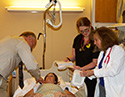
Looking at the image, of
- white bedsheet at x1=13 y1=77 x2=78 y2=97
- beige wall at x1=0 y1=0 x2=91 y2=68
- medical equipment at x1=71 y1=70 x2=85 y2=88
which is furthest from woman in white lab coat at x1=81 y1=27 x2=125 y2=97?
beige wall at x1=0 y1=0 x2=91 y2=68

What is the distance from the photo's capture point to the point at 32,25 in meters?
3.48

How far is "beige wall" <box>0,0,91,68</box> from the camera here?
3414 mm

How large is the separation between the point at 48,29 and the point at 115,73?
2.08 m

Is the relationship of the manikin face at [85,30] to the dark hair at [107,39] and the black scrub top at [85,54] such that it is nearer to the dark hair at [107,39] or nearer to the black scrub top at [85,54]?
the black scrub top at [85,54]

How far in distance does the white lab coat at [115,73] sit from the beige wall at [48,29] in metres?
1.81

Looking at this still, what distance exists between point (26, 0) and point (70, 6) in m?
0.92

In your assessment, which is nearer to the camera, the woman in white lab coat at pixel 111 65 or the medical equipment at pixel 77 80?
the woman in white lab coat at pixel 111 65

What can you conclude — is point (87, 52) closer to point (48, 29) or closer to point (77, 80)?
point (77, 80)

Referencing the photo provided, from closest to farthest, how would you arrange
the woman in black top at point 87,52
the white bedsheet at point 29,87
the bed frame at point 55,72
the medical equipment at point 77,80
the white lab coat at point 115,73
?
the white lab coat at point 115,73
the medical equipment at point 77,80
the woman in black top at point 87,52
the white bedsheet at point 29,87
the bed frame at point 55,72

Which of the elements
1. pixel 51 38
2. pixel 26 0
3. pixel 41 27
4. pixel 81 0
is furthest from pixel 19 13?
pixel 81 0

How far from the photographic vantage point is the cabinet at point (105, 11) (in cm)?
340

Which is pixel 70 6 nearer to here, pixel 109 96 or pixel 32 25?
pixel 32 25

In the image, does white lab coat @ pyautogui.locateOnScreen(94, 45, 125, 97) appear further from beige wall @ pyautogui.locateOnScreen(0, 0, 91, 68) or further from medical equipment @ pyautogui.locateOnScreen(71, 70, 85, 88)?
beige wall @ pyautogui.locateOnScreen(0, 0, 91, 68)

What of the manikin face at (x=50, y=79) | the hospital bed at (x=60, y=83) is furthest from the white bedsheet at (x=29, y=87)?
the manikin face at (x=50, y=79)
